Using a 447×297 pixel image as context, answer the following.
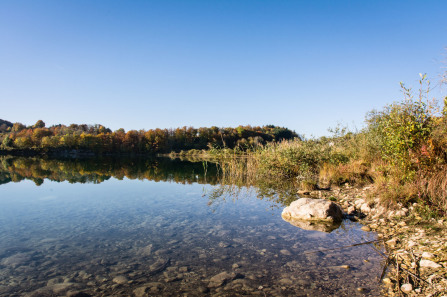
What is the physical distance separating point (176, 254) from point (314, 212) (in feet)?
15.9

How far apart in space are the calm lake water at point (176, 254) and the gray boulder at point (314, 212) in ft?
1.43

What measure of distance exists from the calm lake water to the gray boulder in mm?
436

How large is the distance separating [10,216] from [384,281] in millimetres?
11788

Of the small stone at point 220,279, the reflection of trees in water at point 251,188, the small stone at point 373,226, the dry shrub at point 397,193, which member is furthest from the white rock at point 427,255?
the reflection of trees in water at point 251,188

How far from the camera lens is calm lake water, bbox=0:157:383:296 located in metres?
4.43

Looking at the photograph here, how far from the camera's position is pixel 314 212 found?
841cm

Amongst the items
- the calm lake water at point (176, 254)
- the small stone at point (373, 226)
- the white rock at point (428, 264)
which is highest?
the white rock at point (428, 264)

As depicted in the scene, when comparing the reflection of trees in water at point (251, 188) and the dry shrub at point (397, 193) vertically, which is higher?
the dry shrub at point (397, 193)

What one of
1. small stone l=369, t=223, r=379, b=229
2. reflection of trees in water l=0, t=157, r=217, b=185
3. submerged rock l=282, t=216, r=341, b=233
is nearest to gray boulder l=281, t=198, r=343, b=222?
submerged rock l=282, t=216, r=341, b=233

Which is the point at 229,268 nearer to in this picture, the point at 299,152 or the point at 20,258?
the point at 20,258

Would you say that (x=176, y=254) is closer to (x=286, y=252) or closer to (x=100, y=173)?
(x=286, y=252)

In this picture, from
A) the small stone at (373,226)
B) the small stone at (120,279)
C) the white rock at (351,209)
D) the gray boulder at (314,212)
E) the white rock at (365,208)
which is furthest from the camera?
the white rock at (351,209)

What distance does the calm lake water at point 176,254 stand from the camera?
14.5 feet

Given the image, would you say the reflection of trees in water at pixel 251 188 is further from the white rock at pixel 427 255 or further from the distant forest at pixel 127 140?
the distant forest at pixel 127 140
